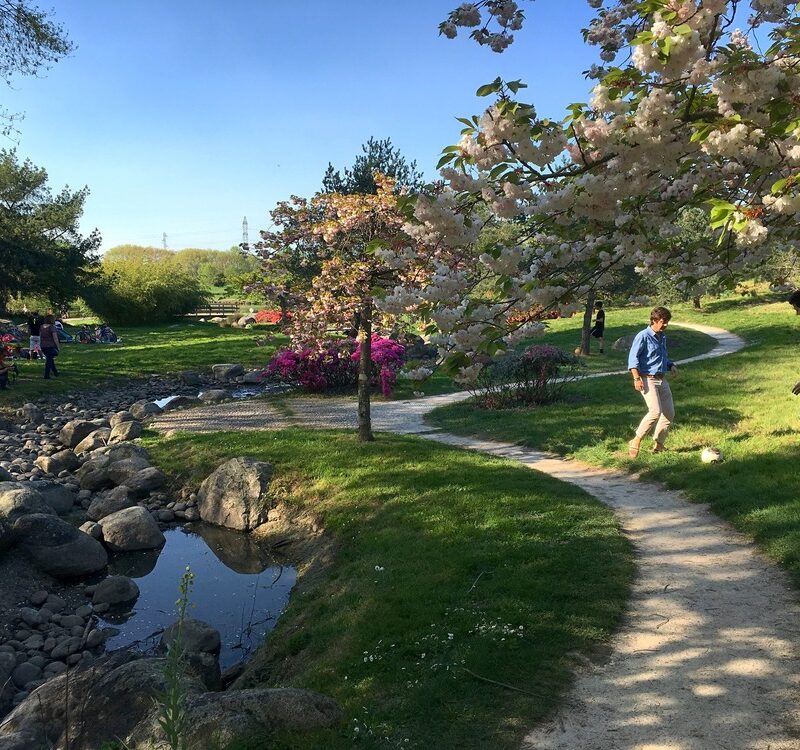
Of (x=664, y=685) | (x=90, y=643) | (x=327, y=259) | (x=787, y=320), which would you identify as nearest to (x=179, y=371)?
(x=327, y=259)

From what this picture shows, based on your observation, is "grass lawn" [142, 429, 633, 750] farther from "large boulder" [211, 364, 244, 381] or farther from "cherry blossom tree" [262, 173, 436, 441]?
"large boulder" [211, 364, 244, 381]

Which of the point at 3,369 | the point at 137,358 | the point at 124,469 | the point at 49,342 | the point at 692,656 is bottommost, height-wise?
the point at 124,469

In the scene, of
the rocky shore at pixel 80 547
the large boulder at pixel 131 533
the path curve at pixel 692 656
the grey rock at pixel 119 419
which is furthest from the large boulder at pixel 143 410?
the path curve at pixel 692 656

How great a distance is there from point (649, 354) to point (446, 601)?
5313 mm

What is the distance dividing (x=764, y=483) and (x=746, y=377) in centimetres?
812

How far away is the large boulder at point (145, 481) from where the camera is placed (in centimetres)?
1036

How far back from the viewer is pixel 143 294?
44.3 meters

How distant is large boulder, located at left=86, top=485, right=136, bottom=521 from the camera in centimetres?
966

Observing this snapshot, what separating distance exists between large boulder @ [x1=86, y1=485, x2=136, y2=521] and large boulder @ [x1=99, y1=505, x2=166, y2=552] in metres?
0.70

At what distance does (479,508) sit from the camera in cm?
723

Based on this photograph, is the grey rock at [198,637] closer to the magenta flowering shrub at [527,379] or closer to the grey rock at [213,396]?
the magenta flowering shrub at [527,379]

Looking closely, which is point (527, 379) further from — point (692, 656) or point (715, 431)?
point (692, 656)

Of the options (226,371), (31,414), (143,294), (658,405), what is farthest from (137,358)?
(658,405)

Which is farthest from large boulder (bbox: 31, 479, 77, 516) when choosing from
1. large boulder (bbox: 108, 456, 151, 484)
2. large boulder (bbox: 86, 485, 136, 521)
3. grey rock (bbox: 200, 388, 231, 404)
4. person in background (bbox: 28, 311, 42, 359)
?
person in background (bbox: 28, 311, 42, 359)
